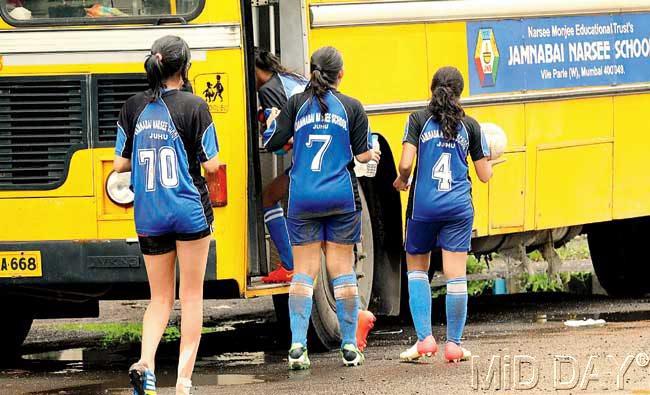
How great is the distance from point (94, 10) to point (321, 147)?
1542 mm

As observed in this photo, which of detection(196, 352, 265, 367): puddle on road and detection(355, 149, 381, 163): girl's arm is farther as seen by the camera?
detection(196, 352, 265, 367): puddle on road

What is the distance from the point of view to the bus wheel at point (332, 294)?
1088cm

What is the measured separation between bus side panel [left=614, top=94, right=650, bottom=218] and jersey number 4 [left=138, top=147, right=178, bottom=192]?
540cm

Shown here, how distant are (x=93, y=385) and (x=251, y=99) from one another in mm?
1850

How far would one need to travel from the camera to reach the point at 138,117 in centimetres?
870

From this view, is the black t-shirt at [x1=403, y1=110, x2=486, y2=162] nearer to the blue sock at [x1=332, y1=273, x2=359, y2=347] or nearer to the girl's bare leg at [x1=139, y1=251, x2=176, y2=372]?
the blue sock at [x1=332, y1=273, x2=359, y2=347]

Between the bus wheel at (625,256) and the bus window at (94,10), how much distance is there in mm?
5689

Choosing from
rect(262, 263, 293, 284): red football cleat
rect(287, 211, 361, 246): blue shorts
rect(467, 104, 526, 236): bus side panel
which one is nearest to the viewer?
rect(287, 211, 361, 246): blue shorts

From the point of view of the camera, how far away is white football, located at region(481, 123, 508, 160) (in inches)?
461

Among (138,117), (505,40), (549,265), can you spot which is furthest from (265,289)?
(549,265)

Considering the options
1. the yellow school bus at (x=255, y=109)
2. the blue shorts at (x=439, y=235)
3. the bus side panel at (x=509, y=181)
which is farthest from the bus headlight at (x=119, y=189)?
the bus side panel at (x=509, y=181)

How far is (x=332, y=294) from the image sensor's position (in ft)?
36.3

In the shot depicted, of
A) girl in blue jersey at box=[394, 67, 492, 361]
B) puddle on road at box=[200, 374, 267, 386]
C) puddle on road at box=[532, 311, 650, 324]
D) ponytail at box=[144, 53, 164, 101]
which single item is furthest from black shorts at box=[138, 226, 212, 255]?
puddle on road at box=[532, 311, 650, 324]

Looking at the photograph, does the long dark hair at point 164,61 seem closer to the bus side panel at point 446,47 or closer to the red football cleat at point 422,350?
the red football cleat at point 422,350
